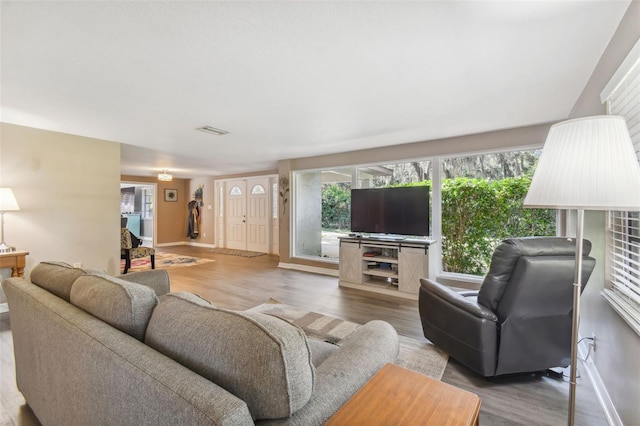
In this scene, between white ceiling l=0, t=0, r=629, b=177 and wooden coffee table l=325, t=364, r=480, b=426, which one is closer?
wooden coffee table l=325, t=364, r=480, b=426

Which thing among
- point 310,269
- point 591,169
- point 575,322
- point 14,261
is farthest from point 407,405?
point 310,269

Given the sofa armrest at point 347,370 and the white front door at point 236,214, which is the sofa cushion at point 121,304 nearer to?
the sofa armrest at point 347,370

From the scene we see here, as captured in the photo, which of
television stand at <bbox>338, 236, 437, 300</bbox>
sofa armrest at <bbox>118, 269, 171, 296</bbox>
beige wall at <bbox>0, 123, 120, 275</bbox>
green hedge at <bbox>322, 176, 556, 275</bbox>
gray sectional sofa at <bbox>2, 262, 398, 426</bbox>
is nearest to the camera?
gray sectional sofa at <bbox>2, 262, 398, 426</bbox>

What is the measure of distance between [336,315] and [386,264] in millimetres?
1553

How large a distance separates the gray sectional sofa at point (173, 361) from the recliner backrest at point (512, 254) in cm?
100

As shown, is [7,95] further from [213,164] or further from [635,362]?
[635,362]

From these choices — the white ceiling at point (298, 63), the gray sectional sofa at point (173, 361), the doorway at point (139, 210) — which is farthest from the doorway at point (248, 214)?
the gray sectional sofa at point (173, 361)

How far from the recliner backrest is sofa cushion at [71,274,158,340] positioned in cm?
204

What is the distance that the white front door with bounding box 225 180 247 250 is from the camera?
27.5ft

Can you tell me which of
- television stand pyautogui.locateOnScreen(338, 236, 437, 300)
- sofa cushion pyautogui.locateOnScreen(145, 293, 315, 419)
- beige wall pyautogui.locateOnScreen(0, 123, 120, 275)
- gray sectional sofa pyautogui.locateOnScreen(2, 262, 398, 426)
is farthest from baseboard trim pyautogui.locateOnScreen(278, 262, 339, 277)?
sofa cushion pyautogui.locateOnScreen(145, 293, 315, 419)

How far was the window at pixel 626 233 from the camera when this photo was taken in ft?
4.76

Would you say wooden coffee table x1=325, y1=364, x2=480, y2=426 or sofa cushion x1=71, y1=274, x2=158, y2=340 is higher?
sofa cushion x1=71, y1=274, x2=158, y2=340

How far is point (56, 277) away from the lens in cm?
153

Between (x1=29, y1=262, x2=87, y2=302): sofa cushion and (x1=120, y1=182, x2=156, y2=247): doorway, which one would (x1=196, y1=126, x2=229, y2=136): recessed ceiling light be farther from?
(x1=120, y1=182, x2=156, y2=247): doorway
